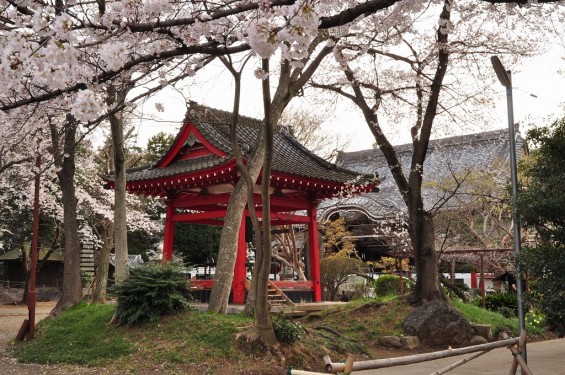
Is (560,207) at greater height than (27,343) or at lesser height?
greater

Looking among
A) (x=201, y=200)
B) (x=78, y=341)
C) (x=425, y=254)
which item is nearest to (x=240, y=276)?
(x=201, y=200)

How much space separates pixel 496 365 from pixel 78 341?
7283 millimetres

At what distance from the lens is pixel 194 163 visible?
46.6ft

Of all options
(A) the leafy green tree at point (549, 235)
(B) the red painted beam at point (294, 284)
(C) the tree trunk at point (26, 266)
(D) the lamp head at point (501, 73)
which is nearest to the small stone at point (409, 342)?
(B) the red painted beam at point (294, 284)

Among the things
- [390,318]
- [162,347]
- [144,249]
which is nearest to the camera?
[162,347]

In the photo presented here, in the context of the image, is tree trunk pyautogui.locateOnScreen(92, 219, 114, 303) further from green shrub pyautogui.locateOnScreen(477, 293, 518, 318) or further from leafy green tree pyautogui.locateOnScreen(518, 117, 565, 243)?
leafy green tree pyautogui.locateOnScreen(518, 117, 565, 243)

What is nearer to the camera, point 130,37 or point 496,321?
point 130,37

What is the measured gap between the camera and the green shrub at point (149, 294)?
34.0 feet

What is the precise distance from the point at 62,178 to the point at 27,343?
391 cm

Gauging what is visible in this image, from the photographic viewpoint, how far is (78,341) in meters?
10.5

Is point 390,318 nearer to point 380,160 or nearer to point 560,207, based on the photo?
point 560,207

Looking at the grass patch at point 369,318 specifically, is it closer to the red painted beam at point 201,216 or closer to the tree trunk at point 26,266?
Result: the red painted beam at point 201,216

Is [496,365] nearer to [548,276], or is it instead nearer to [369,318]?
[548,276]

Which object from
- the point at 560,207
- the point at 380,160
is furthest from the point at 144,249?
the point at 560,207
